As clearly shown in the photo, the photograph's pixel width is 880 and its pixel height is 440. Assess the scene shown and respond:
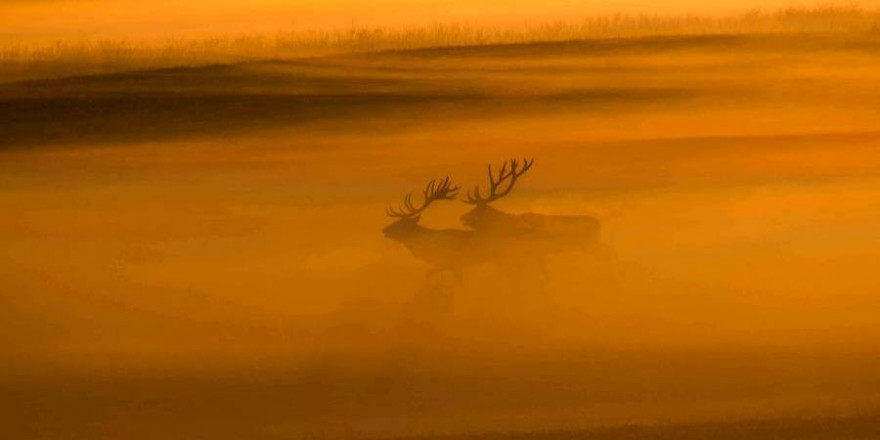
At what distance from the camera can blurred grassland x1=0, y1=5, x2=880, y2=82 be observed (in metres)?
1.90

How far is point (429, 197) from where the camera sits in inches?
75.1

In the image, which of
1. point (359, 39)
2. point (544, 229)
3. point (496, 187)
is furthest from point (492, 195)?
point (359, 39)

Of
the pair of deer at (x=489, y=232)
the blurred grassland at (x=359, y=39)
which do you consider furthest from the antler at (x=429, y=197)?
the blurred grassland at (x=359, y=39)

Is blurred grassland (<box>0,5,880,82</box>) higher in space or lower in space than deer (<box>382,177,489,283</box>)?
higher

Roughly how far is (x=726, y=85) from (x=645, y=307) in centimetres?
44

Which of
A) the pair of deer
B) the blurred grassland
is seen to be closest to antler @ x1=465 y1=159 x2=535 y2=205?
the pair of deer

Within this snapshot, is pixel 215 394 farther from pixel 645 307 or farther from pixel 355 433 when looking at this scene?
pixel 645 307

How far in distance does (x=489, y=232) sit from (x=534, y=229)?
0.27 feet

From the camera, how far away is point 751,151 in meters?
1.93

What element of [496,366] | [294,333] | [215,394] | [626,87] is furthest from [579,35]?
[215,394]

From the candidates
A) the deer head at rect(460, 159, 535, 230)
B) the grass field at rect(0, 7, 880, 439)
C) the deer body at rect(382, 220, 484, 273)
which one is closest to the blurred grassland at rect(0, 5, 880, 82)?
the grass field at rect(0, 7, 880, 439)

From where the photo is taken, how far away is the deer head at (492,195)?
1899mm

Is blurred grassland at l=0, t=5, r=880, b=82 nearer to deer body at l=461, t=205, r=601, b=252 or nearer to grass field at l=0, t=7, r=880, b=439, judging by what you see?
grass field at l=0, t=7, r=880, b=439

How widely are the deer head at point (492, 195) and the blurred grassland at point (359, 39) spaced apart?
0.78ft
